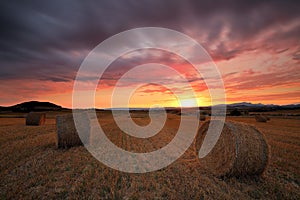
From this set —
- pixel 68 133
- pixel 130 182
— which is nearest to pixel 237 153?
pixel 130 182

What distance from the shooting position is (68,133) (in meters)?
9.68

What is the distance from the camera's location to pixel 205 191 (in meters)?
4.62

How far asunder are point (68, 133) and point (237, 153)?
7611 mm

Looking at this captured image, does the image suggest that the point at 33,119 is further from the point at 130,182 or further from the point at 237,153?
the point at 237,153

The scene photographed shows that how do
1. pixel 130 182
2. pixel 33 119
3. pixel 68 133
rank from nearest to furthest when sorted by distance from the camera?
1. pixel 130 182
2. pixel 68 133
3. pixel 33 119

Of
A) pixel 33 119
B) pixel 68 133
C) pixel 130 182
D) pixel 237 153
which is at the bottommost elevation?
pixel 130 182

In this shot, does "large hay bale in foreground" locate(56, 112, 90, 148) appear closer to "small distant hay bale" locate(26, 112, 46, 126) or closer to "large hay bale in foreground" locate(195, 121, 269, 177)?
"large hay bale in foreground" locate(195, 121, 269, 177)

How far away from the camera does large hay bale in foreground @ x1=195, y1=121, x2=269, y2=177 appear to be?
5.63 meters

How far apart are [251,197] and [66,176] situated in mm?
4654

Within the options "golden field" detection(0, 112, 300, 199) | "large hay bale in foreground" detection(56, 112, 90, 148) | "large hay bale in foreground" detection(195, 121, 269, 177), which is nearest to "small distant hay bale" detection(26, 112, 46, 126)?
"large hay bale in foreground" detection(56, 112, 90, 148)

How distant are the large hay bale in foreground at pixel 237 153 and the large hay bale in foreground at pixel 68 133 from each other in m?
6.19

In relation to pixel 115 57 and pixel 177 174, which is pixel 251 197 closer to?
pixel 177 174

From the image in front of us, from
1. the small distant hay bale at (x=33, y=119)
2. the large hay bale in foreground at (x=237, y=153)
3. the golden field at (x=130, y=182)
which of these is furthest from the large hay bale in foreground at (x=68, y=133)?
the small distant hay bale at (x=33, y=119)

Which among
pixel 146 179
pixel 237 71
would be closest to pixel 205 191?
pixel 146 179
